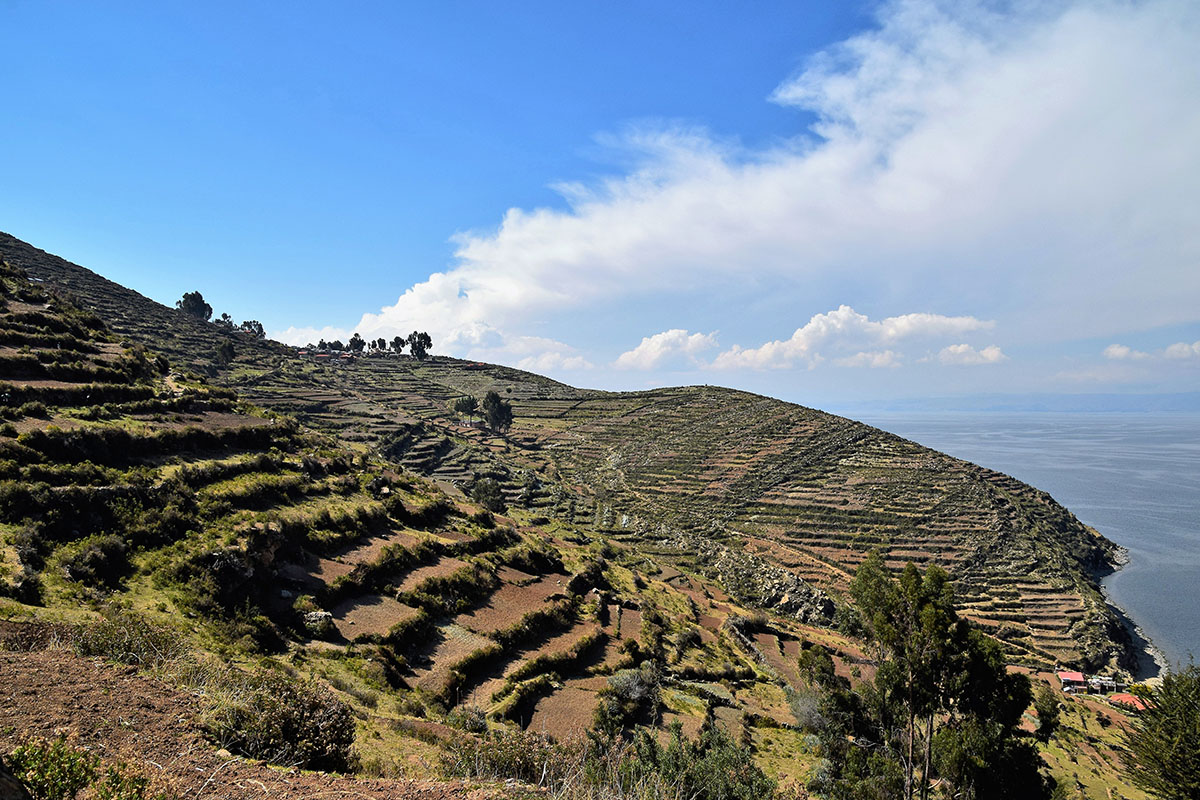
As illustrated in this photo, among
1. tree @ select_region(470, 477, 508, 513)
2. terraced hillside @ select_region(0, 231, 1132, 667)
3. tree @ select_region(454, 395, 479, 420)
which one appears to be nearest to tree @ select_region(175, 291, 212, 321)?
terraced hillside @ select_region(0, 231, 1132, 667)

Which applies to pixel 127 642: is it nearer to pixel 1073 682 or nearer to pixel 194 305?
pixel 1073 682

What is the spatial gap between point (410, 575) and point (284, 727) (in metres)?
14.1

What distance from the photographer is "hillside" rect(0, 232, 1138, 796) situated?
1252 centimetres

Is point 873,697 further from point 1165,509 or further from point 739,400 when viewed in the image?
point 1165,509

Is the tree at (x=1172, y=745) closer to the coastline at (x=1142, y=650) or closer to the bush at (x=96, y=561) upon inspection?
the bush at (x=96, y=561)

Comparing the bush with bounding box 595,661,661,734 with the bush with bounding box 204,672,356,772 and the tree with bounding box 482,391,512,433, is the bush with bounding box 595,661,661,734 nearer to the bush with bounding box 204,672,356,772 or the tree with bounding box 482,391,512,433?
the bush with bounding box 204,672,356,772

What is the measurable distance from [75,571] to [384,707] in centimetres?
863

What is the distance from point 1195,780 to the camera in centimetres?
1183

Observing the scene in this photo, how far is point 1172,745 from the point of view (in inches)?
489

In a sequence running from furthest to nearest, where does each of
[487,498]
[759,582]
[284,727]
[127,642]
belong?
[487,498] < [759,582] < [127,642] < [284,727]

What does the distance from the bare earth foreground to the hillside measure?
0.19 m

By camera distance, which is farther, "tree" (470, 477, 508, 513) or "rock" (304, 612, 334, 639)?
"tree" (470, 477, 508, 513)

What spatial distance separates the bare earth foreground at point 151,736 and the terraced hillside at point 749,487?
39986 millimetres

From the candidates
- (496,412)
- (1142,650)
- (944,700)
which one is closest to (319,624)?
(944,700)
